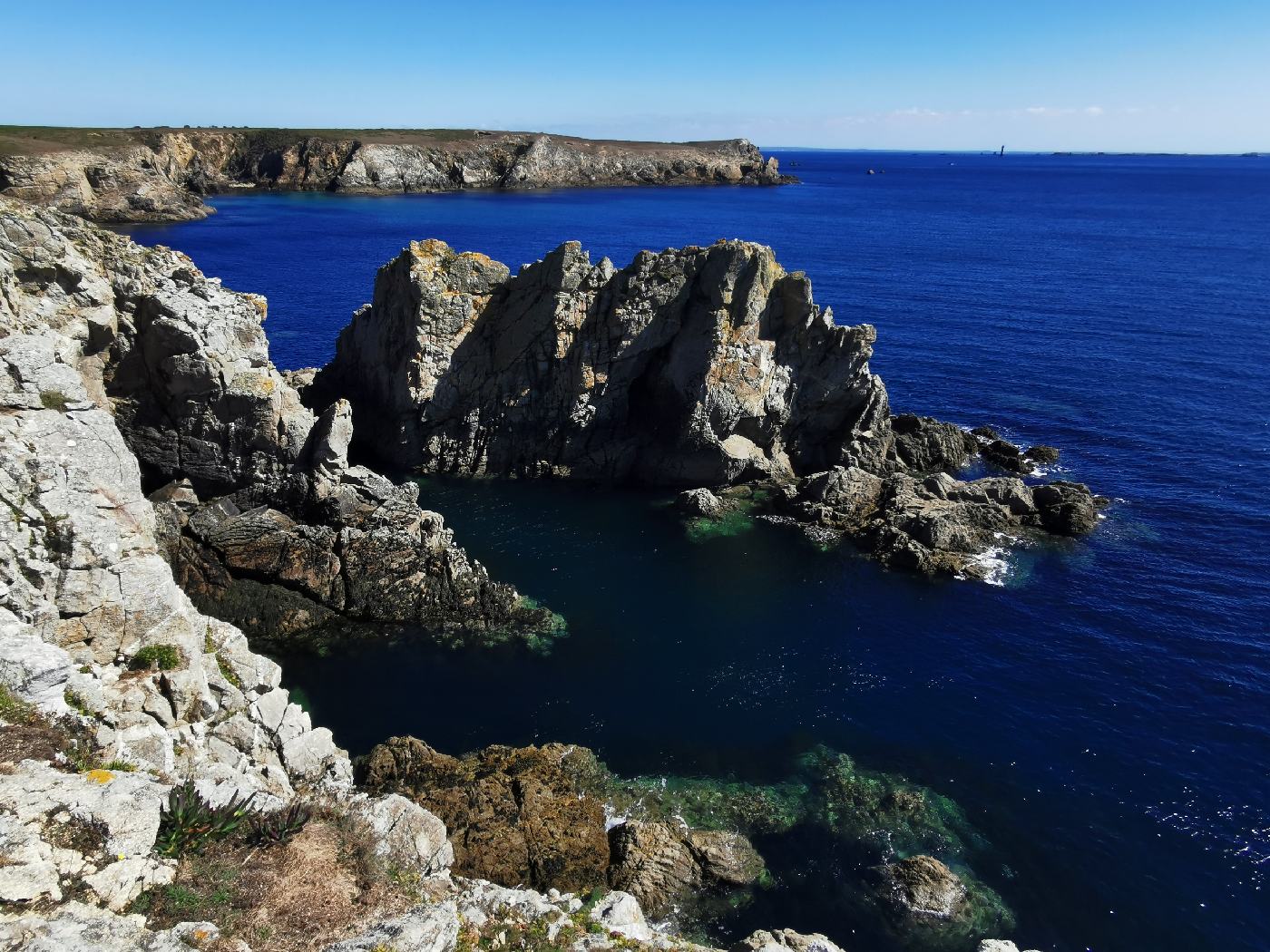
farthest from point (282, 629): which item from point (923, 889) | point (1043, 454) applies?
point (1043, 454)

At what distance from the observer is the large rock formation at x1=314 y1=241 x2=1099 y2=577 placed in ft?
172

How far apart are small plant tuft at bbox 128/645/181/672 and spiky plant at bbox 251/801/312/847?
6.67 m

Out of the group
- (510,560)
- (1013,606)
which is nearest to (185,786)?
(510,560)

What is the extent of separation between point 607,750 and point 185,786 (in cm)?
1716

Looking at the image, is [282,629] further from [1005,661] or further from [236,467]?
[1005,661]

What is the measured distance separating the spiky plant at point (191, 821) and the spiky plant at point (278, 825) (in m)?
0.40

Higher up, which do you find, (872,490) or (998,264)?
(998,264)

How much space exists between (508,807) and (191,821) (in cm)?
1207

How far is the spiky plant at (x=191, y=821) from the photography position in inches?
640

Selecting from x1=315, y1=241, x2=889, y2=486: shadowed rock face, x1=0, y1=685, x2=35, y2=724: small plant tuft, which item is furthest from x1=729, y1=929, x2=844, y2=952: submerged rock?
x1=315, y1=241, x2=889, y2=486: shadowed rock face

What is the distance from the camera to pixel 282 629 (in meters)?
37.7

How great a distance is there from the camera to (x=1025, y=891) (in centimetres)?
2630

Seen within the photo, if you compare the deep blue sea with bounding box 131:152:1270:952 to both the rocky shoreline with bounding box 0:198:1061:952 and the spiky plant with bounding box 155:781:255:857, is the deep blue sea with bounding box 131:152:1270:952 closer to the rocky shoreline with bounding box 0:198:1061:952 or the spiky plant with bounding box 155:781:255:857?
the rocky shoreline with bounding box 0:198:1061:952

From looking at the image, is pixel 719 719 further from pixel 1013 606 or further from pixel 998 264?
pixel 998 264
